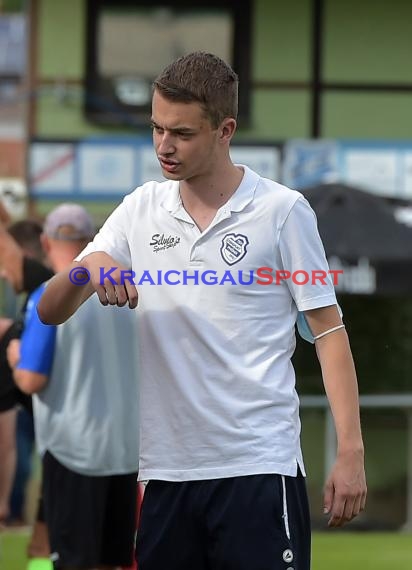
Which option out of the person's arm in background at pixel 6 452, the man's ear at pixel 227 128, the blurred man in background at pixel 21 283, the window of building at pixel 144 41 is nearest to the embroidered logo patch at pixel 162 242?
the man's ear at pixel 227 128

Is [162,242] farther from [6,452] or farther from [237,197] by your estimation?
[6,452]

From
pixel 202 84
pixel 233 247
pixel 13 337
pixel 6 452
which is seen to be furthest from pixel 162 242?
pixel 6 452

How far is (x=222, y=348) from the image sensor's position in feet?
12.1

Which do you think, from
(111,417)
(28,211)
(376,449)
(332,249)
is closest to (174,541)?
(111,417)

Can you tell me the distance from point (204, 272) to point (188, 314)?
0.38ft

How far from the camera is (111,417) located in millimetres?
5820

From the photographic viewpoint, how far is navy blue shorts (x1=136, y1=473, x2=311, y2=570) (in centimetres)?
368

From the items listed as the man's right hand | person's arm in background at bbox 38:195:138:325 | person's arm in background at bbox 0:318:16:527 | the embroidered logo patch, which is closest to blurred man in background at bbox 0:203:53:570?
person's arm in background at bbox 0:318:16:527

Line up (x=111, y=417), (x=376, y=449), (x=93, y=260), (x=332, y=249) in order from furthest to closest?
(x=376, y=449) → (x=332, y=249) → (x=111, y=417) → (x=93, y=260)

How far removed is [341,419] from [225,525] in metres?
0.40

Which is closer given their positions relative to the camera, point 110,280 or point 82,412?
point 110,280

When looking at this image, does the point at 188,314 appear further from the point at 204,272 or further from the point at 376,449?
the point at 376,449

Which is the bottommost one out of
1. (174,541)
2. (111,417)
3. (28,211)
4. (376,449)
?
(376,449)

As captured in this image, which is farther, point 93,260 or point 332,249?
point 332,249
